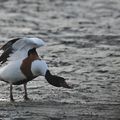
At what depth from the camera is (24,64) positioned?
33.8 feet

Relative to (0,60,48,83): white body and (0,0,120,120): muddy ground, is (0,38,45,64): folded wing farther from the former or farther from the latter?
(0,0,120,120): muddy ground

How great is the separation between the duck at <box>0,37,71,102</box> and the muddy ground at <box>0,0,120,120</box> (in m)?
0.35

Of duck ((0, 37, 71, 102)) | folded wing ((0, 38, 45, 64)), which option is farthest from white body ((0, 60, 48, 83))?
folded wing ((0, 38, 45, 64))

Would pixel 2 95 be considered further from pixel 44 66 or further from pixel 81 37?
pixel 81 37

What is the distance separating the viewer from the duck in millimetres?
10172

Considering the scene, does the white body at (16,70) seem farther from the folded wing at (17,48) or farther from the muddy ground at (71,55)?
the muddy ground at (71,55)

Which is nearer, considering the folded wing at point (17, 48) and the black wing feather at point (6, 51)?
the folded wing at point (17, 48)

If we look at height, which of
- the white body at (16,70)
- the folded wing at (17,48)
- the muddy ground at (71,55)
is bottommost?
the muddy ground at (71,55)

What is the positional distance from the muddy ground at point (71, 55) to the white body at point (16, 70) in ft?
1.29

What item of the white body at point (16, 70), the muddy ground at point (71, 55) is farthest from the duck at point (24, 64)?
the muddy ground at point (71, 55)

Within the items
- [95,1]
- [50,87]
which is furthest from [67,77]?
[95,1]

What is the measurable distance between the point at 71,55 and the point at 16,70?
179 inches

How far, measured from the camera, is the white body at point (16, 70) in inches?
398

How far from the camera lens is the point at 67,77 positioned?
40.8ft
